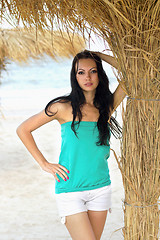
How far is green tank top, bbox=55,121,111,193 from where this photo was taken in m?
1.72

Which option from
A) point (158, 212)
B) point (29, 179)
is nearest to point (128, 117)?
point (158, 212)

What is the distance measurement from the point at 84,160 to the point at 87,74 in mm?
400

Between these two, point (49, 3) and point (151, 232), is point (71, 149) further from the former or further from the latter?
point (49, 3)

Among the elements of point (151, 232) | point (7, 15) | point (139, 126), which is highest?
point (7, 15)

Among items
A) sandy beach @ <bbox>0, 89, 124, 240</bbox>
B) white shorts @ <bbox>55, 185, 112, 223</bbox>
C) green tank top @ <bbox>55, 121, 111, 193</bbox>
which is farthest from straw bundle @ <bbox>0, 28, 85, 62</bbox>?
white shorts @ <bbox>55, 185, 112, 223</bbox>

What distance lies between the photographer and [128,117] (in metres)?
1.48

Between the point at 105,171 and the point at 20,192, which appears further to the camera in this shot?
the point at 20,192

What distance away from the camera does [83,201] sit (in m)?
1.73

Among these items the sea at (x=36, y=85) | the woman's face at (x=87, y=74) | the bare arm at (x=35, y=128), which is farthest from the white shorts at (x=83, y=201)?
the sea at (x=36, y=85)

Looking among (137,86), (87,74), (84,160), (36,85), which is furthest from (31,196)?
(36,85)

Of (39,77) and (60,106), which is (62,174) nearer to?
(60,106)

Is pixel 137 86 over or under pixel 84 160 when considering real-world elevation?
over

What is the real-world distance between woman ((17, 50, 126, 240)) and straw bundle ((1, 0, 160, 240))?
25cm

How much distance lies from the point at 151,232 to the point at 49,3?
1.04 m
